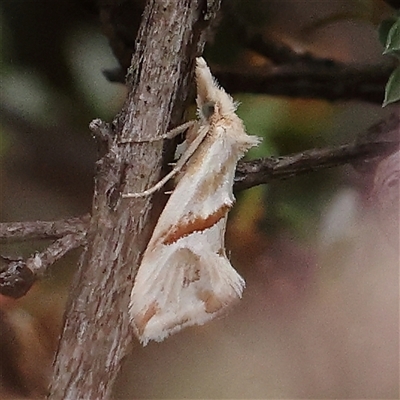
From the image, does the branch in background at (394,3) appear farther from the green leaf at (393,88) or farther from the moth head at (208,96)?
the moth head at (208,96)

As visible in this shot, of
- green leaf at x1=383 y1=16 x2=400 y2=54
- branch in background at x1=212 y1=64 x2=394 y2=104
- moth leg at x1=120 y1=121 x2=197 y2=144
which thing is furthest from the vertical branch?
green leaf at x1=383 y1=16 x2=400 y2=54

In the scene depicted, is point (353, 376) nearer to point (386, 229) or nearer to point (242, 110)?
point (386, 229)

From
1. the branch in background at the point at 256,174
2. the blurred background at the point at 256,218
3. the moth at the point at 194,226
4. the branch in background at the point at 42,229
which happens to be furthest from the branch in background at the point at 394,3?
the branch in background at the point at 42,229

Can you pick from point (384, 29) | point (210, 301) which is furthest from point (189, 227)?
point (384, 29)

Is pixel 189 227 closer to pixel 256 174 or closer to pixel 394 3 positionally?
pixel 256 174

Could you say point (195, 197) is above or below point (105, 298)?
above

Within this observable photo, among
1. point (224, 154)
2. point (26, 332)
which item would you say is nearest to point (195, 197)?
point (224, 154)
